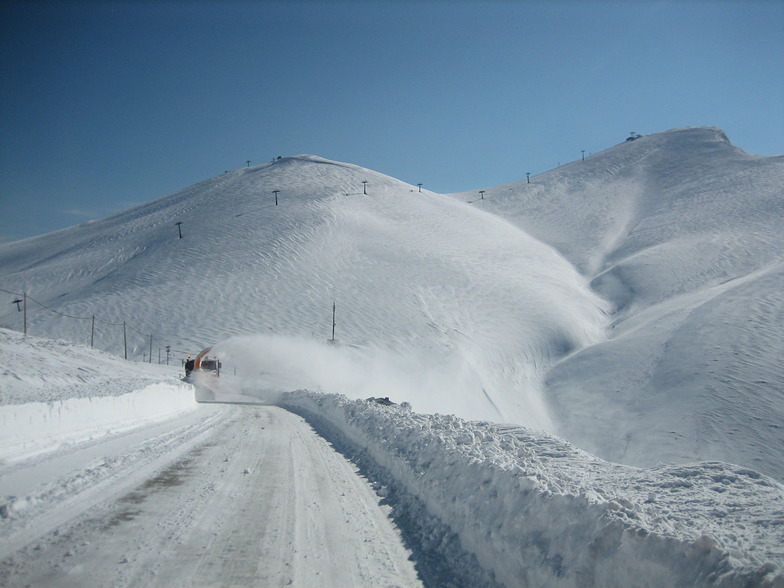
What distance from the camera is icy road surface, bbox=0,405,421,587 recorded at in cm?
477

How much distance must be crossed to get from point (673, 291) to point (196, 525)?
64640mm

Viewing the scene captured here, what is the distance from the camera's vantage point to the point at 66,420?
35.8 ft

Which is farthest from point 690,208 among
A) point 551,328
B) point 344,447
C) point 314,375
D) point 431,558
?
point 431,558

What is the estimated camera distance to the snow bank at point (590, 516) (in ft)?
12.4

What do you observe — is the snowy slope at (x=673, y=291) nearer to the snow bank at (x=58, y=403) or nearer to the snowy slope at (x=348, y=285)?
the snowy slope at (x=348, y=285)

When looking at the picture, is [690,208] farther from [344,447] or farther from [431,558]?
[431,558]

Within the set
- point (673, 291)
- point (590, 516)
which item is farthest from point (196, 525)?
point (673, 291)

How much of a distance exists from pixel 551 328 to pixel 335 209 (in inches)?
1657

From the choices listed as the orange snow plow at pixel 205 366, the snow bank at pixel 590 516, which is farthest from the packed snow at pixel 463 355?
the orange snow plow at pixel 205 366

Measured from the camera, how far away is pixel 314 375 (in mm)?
45156

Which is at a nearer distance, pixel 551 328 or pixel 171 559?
pixel 171 559

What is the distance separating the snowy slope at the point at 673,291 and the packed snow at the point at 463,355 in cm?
28

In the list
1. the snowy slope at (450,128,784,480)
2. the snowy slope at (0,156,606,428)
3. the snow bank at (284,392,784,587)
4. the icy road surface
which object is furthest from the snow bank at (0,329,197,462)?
the snowy slope at (450,128,784,480)

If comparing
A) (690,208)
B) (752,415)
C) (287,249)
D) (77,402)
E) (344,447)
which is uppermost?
(690,208)
